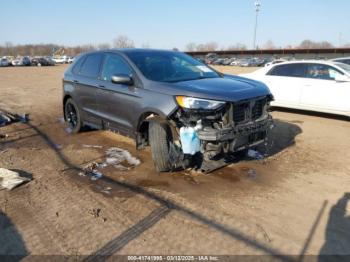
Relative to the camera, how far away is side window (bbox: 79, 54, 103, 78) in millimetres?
6426

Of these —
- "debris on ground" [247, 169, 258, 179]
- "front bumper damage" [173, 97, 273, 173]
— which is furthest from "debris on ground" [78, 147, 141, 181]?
"debris on ground" [247, 169, 258, 179]

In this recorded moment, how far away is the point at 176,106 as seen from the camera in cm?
467

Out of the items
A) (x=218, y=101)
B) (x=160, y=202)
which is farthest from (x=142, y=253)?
(x=218, y=101)

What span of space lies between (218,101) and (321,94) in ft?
17.8

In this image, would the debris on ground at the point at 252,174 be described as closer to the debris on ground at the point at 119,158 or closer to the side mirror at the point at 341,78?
the debris on ground at the point at 119,158

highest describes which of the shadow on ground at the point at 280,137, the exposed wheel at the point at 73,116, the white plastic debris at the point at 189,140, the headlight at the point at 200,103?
the headlight at the point at 200,103

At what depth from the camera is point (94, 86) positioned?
633 cm

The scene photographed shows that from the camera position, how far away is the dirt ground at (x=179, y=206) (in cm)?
330

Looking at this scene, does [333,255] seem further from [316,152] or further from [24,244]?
[316,152]

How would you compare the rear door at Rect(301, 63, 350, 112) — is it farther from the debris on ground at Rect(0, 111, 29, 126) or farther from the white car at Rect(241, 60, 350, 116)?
the debris on ground at Rect(0, 111, 29, 126)

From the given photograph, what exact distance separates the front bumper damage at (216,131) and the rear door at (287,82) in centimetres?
486

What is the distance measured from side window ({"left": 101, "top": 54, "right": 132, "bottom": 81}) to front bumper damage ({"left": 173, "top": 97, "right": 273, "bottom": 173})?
1.46m

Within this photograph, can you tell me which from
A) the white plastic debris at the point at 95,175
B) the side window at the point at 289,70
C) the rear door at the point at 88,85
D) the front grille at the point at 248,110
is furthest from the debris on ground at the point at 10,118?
the side window at the point at 289,70

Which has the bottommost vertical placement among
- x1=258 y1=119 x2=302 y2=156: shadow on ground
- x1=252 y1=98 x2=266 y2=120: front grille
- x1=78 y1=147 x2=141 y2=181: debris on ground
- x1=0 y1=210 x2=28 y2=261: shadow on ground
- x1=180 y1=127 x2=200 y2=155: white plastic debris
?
x1=0 y1=210 x2=28 y2=261: shadow on ground
